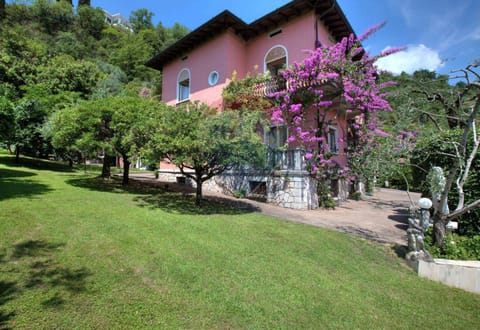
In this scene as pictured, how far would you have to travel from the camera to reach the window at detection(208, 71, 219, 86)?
521 inches

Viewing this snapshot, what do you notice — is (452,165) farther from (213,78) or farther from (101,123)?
(101,123)

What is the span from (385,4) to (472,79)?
7791 millimetres

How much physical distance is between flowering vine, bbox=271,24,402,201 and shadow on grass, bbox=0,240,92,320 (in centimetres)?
837

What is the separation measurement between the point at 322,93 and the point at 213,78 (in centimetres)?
664

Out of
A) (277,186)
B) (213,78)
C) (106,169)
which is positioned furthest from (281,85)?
(106,169)

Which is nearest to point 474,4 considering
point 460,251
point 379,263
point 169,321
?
point 460,251

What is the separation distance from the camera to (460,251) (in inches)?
185

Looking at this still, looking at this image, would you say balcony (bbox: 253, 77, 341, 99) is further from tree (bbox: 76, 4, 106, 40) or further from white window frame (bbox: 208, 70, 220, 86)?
tree (bbox: 76, 4, 106, 40)

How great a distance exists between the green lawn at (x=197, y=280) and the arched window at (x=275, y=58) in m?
9.42

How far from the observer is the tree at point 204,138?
661 centimetres

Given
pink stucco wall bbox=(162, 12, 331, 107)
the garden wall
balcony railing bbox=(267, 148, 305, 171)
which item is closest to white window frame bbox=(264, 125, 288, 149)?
balcony railing bbox=(267, 148, 305, 171)

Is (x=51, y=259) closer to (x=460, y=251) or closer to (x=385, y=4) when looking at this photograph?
(x=460, y=251)

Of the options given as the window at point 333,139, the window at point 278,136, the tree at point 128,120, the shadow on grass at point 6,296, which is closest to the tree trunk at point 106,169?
the tree at point 128,120

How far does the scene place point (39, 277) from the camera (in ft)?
10.0
